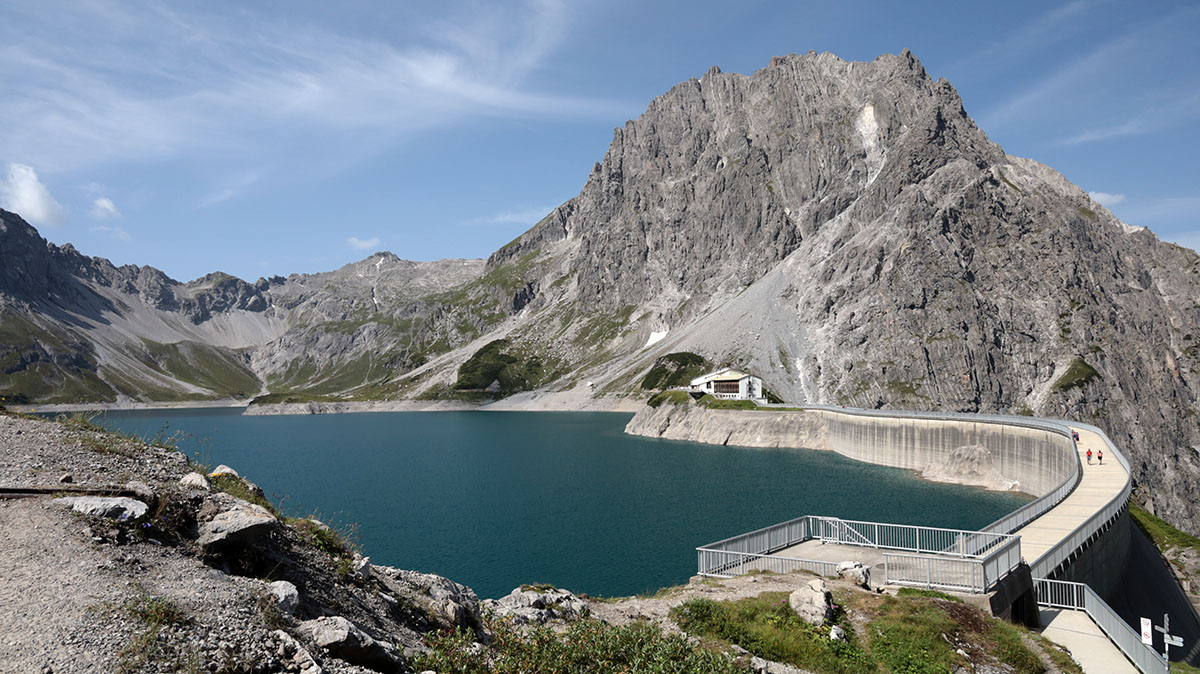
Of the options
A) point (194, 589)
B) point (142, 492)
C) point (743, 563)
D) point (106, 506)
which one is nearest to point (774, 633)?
point (743, 563)

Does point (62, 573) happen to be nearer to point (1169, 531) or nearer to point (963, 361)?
point (1169, 531)

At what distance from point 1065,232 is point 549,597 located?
720 feet

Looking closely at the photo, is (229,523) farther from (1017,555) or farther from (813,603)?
(1017,555)

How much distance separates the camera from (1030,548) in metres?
32.5

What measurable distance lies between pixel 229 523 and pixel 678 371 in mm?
179630

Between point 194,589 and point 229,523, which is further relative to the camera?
point 229,523

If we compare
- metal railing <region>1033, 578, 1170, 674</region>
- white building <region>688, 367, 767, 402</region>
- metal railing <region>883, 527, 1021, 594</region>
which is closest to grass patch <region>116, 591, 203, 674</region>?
metal railing <region>883, 527, 1021, 594</region>

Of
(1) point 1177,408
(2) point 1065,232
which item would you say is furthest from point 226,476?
(2) point 1065,232

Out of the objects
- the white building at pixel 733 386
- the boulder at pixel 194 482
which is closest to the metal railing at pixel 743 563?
the boulder at pixel 194 482

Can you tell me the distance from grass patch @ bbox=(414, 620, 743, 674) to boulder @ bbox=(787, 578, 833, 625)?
9.02 metres

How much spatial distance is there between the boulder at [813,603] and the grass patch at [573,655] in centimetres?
902

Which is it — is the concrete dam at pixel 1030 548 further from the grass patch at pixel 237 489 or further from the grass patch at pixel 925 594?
the grass patch at pixel 237 489

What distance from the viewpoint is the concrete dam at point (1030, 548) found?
25.3m

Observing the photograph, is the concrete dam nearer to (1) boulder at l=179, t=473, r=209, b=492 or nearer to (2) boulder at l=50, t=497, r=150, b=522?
(1) boulder at l=179, t=473, r=209, b=492
